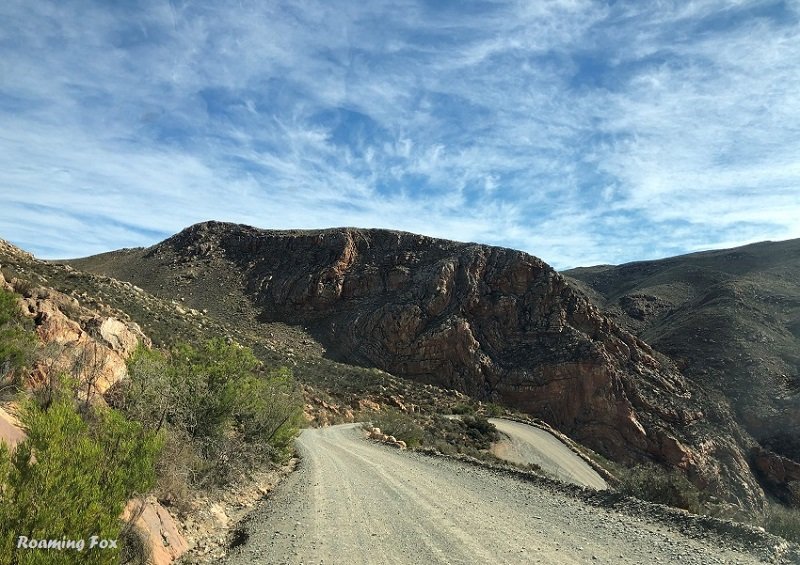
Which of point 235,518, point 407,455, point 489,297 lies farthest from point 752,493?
point 235,518

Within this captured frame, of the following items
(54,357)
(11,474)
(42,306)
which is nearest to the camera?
(11,474)

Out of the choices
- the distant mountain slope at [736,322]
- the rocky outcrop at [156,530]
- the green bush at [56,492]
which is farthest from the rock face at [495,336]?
the green bush at [56,492]

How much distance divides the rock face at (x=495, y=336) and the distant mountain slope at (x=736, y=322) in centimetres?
335

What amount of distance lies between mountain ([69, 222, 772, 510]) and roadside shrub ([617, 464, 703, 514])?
34292 millimetres

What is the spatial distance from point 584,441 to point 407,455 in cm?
3236

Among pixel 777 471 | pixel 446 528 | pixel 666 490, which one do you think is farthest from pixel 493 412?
pixel 446 528

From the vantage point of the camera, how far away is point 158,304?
38.0m

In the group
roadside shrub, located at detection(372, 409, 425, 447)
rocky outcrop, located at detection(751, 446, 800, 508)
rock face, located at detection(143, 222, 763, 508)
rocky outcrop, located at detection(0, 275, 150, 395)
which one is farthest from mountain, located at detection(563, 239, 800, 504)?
rocky outcrop, located at detection(0, 275, 150, 395)

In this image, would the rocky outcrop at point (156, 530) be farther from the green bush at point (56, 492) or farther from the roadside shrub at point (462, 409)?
the roadside shrub at point (462, 409)

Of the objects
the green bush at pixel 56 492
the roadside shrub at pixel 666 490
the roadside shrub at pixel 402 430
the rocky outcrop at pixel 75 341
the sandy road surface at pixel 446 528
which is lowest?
the roadside shrub at pixel 402 430

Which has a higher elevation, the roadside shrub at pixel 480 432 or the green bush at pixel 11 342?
the green bush at pixel 11 342

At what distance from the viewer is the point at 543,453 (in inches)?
1261

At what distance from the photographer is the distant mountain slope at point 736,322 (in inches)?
1849

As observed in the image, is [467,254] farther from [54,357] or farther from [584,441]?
[54,357]
